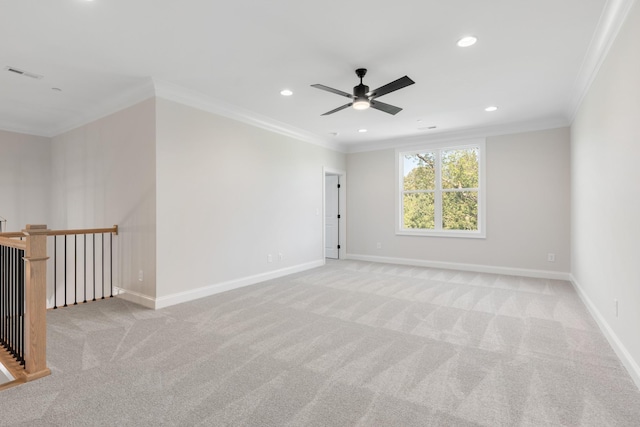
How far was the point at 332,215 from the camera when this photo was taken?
310 inches

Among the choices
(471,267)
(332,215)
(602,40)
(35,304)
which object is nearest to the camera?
(35,304)

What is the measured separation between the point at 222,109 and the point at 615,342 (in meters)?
5.13

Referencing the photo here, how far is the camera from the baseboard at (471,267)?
545cm

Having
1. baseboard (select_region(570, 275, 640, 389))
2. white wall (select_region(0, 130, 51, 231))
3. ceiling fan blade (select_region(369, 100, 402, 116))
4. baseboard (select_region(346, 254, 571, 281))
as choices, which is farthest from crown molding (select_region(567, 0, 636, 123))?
white wall (select_region(0, 130, 51, 231))

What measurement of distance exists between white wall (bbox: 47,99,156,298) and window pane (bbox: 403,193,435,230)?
506cm

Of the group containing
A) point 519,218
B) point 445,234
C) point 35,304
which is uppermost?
point 519,218

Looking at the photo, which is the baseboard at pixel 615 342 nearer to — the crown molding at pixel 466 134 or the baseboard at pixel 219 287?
the crown molding at pixel 466 134

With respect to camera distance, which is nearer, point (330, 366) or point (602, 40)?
point (330, 366)

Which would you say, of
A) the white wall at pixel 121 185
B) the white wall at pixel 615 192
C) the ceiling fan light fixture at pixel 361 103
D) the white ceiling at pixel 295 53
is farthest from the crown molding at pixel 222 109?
the white wall at pixel 615 192

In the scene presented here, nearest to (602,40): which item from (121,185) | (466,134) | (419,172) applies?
(466,134)

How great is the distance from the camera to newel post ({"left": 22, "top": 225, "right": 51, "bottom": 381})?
2.29 meters

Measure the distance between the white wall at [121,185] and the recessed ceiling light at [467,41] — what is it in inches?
140

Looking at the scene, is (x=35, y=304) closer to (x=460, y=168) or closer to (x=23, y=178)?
(x=23, y=178)

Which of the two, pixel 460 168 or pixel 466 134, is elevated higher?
pixel 466 134
